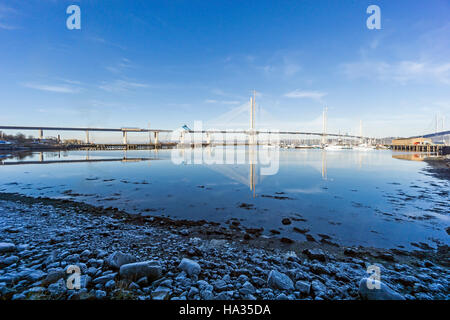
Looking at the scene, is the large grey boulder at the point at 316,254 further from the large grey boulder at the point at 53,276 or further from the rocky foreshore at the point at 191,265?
the large grey boulder at the point at 53,276

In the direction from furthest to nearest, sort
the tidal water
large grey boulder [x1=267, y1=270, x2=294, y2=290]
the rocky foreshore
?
the tidal water
large grey boulder [x1=267, y1=270, x2=294, y2=290]
the rocky foreshore

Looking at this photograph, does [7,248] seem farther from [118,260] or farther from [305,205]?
[305,205]

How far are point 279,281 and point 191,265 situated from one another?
3.76ft

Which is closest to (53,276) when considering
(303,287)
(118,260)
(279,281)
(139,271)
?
(118,260)

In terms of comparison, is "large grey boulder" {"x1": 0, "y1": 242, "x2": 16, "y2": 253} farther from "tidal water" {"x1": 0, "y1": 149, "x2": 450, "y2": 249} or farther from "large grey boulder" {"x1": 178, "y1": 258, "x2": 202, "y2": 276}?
"large grey boulder" {"x1": 178, "y1": 258, "x2": 202, "y2": 276}

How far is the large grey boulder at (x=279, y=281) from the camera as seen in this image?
216cm

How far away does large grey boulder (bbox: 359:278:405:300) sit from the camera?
1.93 m

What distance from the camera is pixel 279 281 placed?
7.25ft

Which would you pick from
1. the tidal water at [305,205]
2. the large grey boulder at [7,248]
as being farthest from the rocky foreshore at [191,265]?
the tidal water at [305,205]

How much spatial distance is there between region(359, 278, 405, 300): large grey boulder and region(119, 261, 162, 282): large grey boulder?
2365 millimetres

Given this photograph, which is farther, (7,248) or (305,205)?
(305,205)

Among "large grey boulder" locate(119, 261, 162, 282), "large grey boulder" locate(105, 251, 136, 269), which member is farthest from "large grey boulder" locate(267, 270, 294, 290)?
"large grey boulder" locate(105, 251, 136, 269)

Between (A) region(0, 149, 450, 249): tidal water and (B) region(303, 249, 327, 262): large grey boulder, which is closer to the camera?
(B) region(303, 249, 327, 262): large grey boulder
